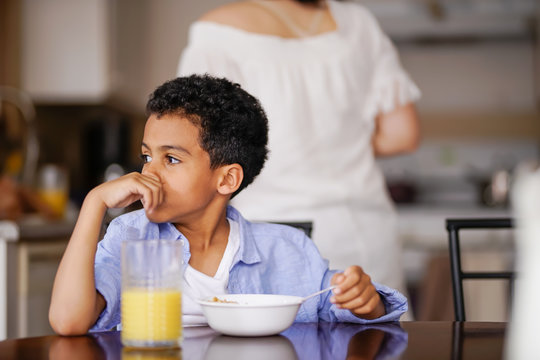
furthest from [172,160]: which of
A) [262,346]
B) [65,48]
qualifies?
[65,48]

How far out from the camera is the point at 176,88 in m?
1.11

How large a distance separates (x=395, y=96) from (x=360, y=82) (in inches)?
4.1

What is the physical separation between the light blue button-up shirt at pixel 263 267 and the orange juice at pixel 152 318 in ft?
0.58

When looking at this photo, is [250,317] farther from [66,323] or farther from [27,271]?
[27,271]

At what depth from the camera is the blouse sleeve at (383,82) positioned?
1.67 metres

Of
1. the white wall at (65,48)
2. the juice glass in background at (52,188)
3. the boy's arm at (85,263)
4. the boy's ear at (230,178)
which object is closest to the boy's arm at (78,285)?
the boy's arm at (85,263)

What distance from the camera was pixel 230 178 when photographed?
1.15m

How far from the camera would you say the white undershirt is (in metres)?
1.07

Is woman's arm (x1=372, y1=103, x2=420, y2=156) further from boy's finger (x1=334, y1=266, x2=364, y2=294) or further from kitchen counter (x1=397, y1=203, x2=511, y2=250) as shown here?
kitchen counter (x1=397, y1=203, x2=511, y2=250)

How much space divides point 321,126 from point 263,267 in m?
0.50

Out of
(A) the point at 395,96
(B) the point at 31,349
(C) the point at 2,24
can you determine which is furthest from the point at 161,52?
(B) the point at 31,349

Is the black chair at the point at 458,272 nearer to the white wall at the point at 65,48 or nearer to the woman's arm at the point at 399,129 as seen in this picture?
the woman's arm at the point at 399,129

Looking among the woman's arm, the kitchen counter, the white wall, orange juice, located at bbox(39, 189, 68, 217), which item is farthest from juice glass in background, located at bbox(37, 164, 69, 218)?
the kitchen counter

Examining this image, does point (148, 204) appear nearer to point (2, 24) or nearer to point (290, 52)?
point (290, 52)
